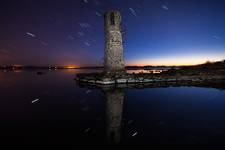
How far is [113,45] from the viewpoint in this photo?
25375 mm

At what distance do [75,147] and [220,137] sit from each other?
4.29 metres

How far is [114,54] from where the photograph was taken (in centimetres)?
2550

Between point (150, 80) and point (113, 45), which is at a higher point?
point (113, 45)

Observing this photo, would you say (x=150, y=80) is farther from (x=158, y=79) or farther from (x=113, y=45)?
(x=113, y=45)

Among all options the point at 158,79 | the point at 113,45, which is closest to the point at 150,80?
the point at 158,79

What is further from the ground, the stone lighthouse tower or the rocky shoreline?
the stone lighthouse tower

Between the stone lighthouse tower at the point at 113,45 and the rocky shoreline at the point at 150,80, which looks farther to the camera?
the stone lighthouse tower at the point at 113,45

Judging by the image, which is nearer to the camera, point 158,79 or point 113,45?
point 113,45

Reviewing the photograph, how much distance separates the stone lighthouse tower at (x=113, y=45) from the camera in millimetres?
25250

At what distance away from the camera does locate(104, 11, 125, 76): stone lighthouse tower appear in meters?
25.2

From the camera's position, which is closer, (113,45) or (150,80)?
(113,45)

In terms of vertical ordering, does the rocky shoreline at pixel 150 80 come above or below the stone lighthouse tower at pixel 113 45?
below

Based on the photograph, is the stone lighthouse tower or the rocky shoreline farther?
the stone lighthouse tower

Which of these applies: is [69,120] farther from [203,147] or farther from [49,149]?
[203,147]
